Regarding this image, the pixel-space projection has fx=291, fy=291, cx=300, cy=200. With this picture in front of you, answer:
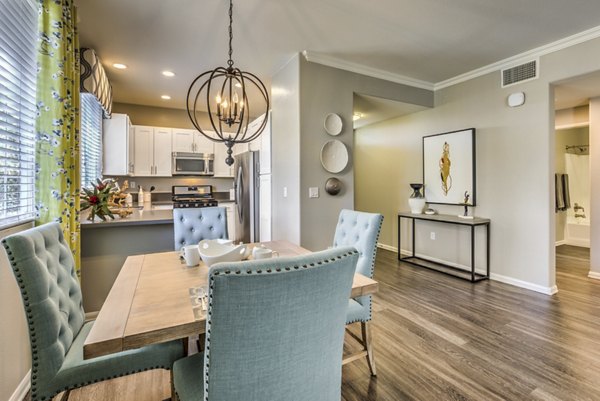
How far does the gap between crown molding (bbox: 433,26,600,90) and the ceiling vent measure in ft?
0.17

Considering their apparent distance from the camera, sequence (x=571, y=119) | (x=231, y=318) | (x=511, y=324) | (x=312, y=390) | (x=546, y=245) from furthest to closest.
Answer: (x=571, y=119)
(x=546, y=245)
(x=511, y=324)
(x=312, y=390)
(x=231, y=318)

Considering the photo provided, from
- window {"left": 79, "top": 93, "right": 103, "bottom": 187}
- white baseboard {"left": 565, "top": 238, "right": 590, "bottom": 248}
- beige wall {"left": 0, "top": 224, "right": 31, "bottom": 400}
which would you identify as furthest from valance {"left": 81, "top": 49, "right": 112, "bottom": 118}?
white baseboard {"left": 565, "top": 238, "right": 590, "bottom": 248}

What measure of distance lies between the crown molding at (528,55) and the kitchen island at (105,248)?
4.08 m

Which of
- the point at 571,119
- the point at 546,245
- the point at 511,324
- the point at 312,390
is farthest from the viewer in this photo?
the point at 571,119

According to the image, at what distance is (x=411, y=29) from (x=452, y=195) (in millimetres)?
2333

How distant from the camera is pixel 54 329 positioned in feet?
3.75

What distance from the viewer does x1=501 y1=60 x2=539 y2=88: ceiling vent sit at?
10.7 feet

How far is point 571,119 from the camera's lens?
4.82 meters

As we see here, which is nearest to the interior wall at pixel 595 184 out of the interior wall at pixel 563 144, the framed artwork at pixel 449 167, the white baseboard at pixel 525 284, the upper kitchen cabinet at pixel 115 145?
the white baseboard at pixel 525 284

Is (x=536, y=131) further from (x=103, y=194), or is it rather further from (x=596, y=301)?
(x=103, y=194)

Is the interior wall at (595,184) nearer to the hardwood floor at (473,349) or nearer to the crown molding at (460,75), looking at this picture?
the hardwood floor at (473,349)

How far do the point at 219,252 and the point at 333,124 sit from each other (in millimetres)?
2262

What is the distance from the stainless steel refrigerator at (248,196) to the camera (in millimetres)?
4324

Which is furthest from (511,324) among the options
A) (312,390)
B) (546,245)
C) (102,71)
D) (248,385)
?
(102,71)
